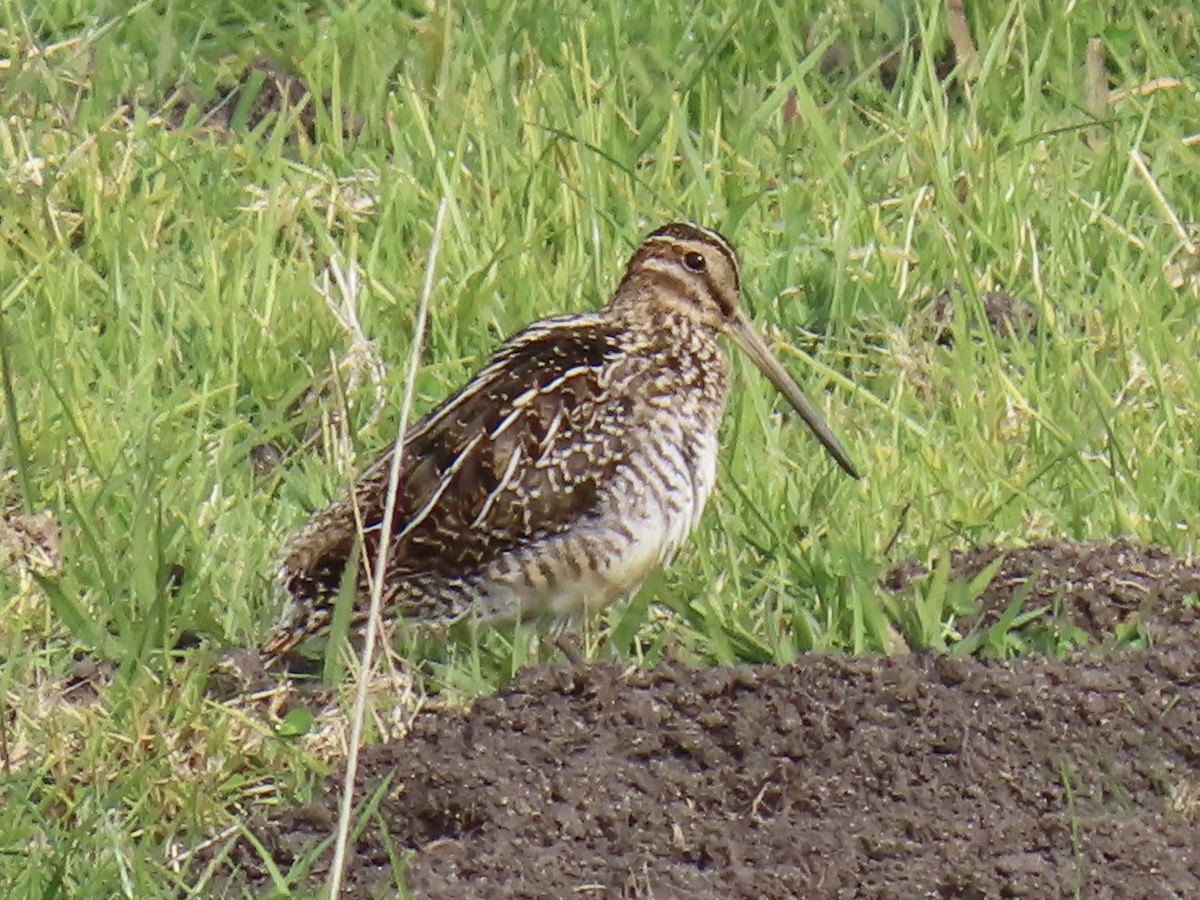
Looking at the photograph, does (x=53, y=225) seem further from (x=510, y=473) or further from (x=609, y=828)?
(x=609, y=828)

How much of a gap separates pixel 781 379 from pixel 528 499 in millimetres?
848

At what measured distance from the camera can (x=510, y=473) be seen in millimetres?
5184

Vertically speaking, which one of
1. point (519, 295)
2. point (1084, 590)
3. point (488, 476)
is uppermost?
point (488, 476)

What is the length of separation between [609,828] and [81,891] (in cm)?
86

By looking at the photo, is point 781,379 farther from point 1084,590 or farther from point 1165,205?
point 1165,205

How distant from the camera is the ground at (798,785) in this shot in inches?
150

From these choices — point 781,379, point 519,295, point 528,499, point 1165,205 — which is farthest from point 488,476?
point 1165,205


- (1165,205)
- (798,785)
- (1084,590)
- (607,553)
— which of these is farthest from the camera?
(1165,205)

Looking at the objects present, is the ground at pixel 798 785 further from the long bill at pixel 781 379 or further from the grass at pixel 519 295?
the long bill at pixel 781 379

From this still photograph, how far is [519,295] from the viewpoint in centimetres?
629

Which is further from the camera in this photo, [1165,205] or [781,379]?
[1165,205]

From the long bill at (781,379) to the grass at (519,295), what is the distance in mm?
95

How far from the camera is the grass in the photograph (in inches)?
195

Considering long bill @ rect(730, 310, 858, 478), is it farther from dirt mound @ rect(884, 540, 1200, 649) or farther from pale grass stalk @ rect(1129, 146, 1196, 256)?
→ pale grass stalk @ rect(1129, 146, 1196, 256)
